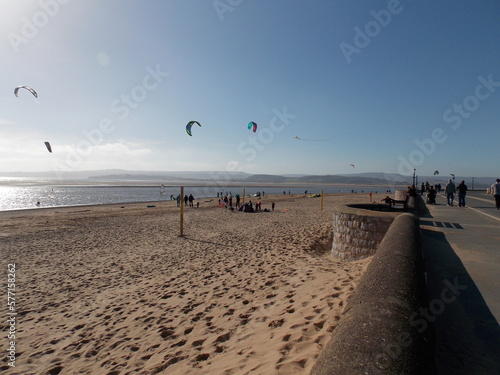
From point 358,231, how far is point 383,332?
5.20 meters

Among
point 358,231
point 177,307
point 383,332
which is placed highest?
point 383,332

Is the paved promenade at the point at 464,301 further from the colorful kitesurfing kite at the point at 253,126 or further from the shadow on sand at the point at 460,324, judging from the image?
the colorful kitesurfing kite at the point at 253,126

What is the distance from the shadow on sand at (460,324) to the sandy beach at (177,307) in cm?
112

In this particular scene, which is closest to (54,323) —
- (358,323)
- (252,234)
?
(358,323)

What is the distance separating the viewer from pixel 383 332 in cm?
174

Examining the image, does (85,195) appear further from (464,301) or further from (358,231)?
(464,301)

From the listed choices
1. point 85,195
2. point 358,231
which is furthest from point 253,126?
point 85,195

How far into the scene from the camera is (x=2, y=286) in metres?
6.48

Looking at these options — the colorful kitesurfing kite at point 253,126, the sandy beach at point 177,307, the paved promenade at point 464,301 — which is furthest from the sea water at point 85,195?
the paved promenade at point 464,301

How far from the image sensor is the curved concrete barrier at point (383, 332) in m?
1.48

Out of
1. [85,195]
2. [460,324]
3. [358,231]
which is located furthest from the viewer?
[85,195]

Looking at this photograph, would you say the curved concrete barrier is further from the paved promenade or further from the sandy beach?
the sandy beach

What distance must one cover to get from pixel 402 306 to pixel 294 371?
1210 millimetres

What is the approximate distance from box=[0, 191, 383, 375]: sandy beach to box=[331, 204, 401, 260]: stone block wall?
551 mm
